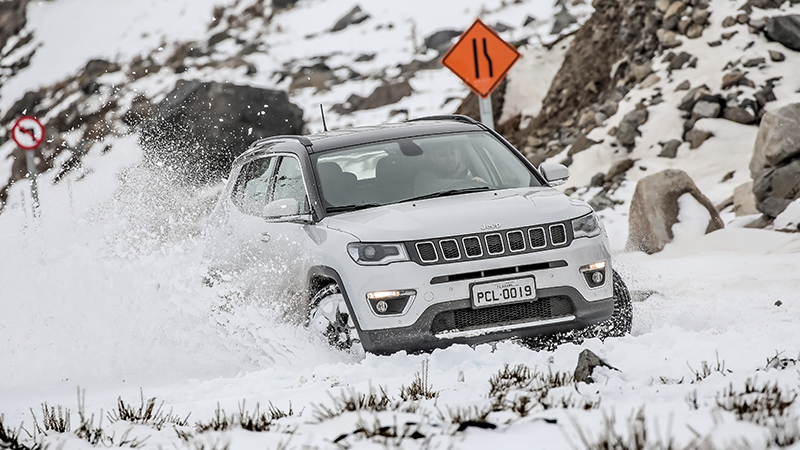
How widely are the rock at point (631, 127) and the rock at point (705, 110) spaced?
0.80 meters

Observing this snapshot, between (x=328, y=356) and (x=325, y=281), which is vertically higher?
(x=325, y=281)

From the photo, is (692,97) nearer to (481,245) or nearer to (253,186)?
(253,186)

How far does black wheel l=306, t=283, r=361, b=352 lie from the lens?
4.99 m

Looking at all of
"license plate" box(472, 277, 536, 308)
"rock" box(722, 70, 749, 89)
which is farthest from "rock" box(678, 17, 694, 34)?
"license plate" box(472, 277, 536, 308)

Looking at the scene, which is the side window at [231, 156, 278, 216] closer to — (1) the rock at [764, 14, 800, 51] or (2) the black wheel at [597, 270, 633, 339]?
(2) the black wheel at [597, 270, 633, 339]

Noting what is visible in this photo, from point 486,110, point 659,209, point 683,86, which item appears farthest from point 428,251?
point 683,86

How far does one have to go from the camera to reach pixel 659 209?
30.2ft

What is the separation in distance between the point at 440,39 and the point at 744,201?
2344cm

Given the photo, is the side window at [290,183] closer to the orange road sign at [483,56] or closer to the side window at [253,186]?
the side window at [253,186]

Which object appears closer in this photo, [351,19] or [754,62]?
[754,62]

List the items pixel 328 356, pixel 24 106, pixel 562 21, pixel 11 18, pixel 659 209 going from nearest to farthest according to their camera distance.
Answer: pixel 328 356 → pixel 659 209 → pixel 562 21 → pixel 24 106 → pixel 11 18

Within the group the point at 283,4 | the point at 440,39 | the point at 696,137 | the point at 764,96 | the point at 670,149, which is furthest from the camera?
the point at 283,4

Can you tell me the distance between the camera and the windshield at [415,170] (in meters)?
5.70

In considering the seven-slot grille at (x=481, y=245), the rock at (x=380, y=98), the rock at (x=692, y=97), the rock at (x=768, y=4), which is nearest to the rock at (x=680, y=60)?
the rock at (x=692, y=97)
